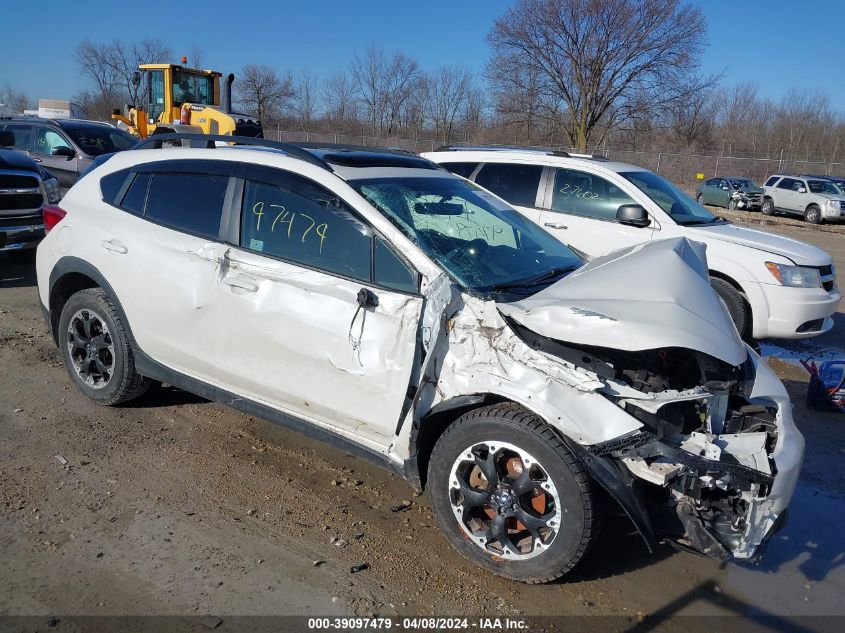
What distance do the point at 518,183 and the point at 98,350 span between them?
16.8 feet

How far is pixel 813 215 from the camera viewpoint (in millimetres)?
24906

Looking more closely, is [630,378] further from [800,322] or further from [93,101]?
[93,101]

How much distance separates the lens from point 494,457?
119 inches

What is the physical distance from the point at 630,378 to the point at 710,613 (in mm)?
1114

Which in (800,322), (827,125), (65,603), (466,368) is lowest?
(65,603)

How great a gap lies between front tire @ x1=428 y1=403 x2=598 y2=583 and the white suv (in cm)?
450

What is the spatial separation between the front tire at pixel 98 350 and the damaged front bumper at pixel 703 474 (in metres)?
3.21

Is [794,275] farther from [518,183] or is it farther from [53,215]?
[53,215]

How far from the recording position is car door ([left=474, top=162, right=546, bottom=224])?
791 centimetres

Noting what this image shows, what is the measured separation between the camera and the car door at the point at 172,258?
12.9 feet

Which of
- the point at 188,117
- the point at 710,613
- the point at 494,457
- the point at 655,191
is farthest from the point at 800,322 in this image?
the point at 188,117

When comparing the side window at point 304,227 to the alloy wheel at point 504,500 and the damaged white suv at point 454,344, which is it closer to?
the damaged white suv at point 454,344

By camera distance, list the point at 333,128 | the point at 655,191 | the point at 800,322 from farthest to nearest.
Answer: the point at 333,128, the point at 655,191, the point at 800,322

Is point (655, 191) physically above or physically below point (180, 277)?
above
